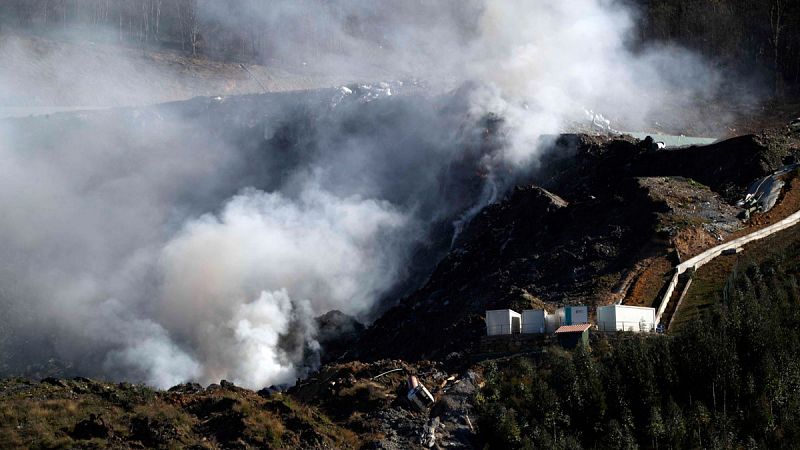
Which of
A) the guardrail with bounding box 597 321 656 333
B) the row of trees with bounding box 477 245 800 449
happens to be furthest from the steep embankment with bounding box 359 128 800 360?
the row of trees with bounding box 477 245 800 449

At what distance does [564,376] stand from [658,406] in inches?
152

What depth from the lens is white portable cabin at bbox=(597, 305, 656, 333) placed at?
161 feet

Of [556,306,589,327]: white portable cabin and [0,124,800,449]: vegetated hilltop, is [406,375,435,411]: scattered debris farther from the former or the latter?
[556,306,589,327]: white portable cabin

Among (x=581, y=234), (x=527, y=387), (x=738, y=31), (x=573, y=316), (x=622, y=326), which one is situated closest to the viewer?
(x=527, y=387)

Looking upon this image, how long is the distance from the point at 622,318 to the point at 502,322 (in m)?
5.57

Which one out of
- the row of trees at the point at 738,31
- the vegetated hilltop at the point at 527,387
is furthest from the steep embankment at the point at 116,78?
the vegetated hilltop at the point at 527,387

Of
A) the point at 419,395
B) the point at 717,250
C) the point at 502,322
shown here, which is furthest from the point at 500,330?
the point at 717,250

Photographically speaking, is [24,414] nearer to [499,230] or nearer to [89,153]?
[499,230]

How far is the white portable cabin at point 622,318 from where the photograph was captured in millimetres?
49156

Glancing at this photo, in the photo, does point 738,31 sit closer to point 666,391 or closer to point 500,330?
point 500,330

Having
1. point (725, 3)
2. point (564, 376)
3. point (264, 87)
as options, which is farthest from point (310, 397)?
point (725, 3)

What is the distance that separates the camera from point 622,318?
162 feet

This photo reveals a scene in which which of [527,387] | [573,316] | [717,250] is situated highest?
[717,250]

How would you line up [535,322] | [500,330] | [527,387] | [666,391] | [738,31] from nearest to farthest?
[666,391]
[527,387]
[500,330]
[535,322]
[738,31]
